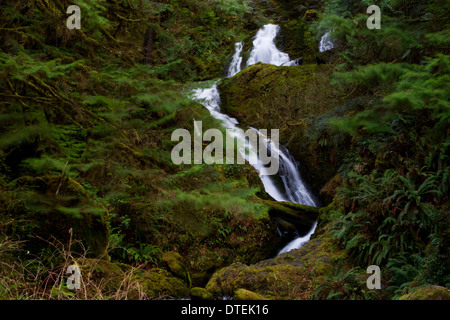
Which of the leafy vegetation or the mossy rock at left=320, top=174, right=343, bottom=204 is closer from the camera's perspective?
the leafy vegetation

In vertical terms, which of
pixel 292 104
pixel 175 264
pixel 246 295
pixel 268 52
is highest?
pixel 268 52

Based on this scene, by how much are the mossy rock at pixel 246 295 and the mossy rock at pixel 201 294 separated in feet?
2.05

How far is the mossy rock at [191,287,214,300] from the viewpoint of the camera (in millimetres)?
7020

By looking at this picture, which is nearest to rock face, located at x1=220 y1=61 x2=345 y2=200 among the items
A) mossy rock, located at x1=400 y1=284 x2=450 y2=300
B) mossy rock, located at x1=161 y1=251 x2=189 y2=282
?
mossy rock, located at x1=161 y1=251 x2=189 y2=282

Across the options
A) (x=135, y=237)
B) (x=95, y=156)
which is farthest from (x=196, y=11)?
(x=135, y=237)

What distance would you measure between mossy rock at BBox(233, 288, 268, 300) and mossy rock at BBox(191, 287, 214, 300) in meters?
0.62

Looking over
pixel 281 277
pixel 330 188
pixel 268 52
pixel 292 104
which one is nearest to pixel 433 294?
pixel 281 277

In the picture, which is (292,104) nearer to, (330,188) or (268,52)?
(330,188)

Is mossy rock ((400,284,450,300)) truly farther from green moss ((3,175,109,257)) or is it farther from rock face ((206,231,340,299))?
green moss ((3,175,109,257))

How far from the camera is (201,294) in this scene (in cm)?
711

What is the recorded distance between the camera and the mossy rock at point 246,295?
20.8ft

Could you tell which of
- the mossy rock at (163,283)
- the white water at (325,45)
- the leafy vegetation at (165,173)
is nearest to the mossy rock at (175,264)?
the leafy vegetation at (165,173)

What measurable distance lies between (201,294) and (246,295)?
46.3 inches

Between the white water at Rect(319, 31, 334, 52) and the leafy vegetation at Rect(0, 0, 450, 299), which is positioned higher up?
the white water at Rect(319, 31, 334, 52)
